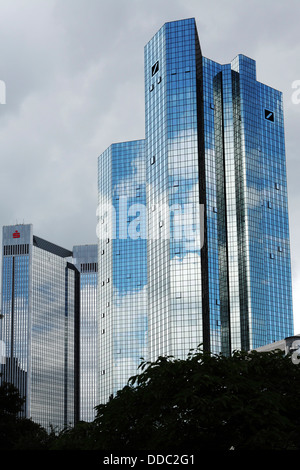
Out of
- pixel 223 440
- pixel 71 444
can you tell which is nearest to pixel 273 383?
pixel 223 440

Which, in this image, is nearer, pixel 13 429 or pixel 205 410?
pixel 205 410

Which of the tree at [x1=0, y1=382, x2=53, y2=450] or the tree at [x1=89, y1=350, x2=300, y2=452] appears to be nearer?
the tree at [x1=89, y1=350, x2=300, y2=452]

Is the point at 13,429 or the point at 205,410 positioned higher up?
the point at 13,429

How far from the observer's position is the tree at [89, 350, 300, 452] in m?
37.8

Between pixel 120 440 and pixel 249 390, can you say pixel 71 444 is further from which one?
pixel 249 390

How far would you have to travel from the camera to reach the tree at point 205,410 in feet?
124

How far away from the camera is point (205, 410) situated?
125 ft

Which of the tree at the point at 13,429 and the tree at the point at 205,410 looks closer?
the tree at the point at 205,410

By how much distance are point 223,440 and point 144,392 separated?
5979mm

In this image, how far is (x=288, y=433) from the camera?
1535 inches
